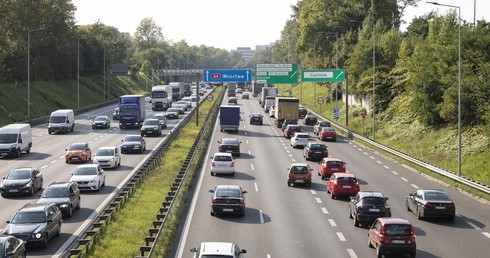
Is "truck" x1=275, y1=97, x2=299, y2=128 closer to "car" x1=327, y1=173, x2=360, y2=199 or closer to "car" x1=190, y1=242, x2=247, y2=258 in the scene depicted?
"car" x1=327, y1=173, x2=360, y2=199

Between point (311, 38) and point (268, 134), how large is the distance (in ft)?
154

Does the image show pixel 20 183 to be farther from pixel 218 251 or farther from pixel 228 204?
pixel 218 251

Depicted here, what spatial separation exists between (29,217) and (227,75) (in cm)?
6045

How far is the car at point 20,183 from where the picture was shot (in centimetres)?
3519

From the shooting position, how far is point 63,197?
30.5 m

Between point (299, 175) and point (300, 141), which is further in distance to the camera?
point (300, 141)

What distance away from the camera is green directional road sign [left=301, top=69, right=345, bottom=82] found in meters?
84.5

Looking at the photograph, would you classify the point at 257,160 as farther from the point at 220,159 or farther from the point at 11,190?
the point at 11,190

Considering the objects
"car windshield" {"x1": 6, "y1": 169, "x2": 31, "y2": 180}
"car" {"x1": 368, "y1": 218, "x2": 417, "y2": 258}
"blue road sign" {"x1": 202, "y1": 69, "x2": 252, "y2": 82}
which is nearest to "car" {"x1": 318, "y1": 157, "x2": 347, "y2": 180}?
"car windshield" {"x1": 6, "y1": 169, "x2": 31, "y2": 180}

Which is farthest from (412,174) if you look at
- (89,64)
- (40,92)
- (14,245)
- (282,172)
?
(89,64)

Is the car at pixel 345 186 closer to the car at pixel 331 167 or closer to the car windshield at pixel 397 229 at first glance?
the car at pixel 331 167

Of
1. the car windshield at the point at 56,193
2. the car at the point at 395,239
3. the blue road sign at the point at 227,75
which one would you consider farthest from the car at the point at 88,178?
the blue road sign at the point at 227,75

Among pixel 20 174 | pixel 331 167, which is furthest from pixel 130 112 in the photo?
pixel 20 174

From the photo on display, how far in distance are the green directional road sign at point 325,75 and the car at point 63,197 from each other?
56.5m
